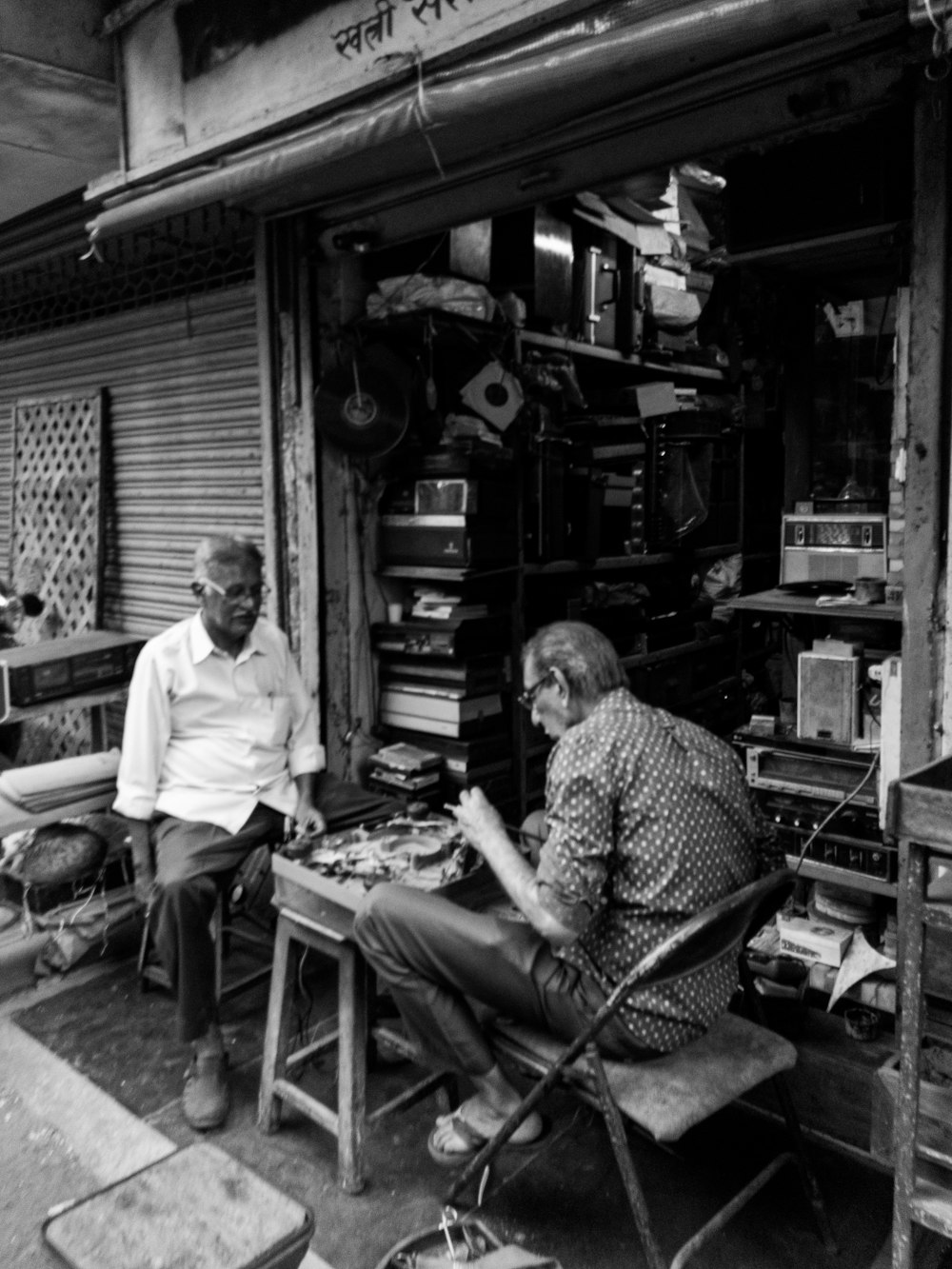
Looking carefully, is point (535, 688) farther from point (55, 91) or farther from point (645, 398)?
point (645, 398)

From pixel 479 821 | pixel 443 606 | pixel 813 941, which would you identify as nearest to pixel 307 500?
pixel 443 606

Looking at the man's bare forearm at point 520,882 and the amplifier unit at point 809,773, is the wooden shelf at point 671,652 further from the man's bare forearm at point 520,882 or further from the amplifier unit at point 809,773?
the man's bare forearm at point 520,882

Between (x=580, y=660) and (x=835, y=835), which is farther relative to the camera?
(x=835, y=835)

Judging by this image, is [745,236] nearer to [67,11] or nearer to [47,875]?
[67,11]

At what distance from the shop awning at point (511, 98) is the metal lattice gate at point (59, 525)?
1968mm

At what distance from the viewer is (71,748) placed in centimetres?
613

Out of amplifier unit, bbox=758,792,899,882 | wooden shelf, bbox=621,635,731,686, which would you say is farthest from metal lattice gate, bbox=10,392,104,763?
amplifier unit, bbox=758,792,899,882

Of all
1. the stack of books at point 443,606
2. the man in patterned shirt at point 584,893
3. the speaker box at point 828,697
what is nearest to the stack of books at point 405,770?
the stack of books at point 443,606

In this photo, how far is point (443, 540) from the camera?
454 centimetres

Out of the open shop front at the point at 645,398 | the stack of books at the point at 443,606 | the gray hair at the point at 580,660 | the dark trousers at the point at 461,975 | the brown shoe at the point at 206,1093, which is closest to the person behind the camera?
the dark trousers at the point at 461,975

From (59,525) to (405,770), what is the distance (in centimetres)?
283

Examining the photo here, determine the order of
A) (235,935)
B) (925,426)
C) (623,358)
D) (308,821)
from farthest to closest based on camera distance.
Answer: (623,358) → (235,935) → (308,821) → (925,426)

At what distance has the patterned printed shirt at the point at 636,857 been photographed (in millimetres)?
2402

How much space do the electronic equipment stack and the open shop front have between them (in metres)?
0.01
